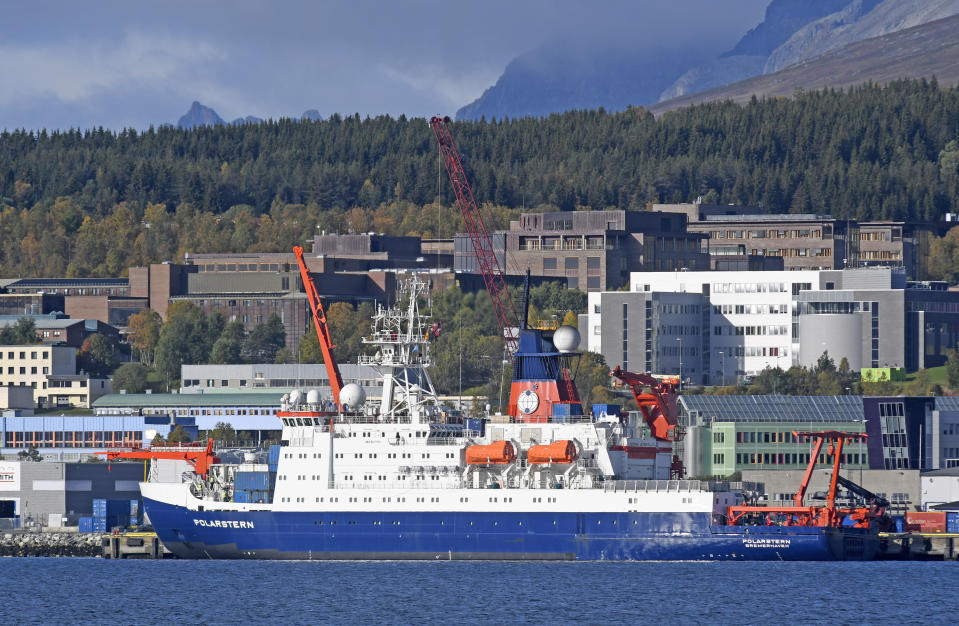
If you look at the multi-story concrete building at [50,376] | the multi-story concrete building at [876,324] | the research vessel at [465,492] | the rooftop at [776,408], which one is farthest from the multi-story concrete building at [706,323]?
the research vessel at [465,492]

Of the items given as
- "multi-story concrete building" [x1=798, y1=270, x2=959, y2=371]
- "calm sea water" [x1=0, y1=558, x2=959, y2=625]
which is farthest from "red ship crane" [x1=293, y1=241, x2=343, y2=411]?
"multi-story concrete building" [x1=798, y1=270, x2=959, y2=371]

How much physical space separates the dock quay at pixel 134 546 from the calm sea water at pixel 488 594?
6332mm

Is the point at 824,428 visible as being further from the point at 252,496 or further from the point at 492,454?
the point at 252,496

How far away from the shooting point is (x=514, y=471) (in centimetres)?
9775

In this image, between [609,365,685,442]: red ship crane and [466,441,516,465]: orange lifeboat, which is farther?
[609,365,685,442]: red ship crane

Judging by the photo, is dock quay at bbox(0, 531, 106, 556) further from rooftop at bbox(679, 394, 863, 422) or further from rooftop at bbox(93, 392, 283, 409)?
rooftop at bbox(93, 392, 283, 409)

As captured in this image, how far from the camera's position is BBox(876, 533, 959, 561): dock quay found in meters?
107

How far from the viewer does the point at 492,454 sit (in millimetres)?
96750

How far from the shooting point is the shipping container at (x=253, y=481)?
10056 cm

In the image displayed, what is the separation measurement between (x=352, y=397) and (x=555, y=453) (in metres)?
11.2

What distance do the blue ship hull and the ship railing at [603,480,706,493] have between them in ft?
3.74

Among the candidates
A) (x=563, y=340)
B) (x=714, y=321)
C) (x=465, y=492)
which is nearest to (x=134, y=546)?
(x=465, y=492)

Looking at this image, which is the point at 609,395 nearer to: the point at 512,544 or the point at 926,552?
the point at 926,552

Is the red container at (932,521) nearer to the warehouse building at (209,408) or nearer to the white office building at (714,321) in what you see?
the warehouse building at (209,408)
